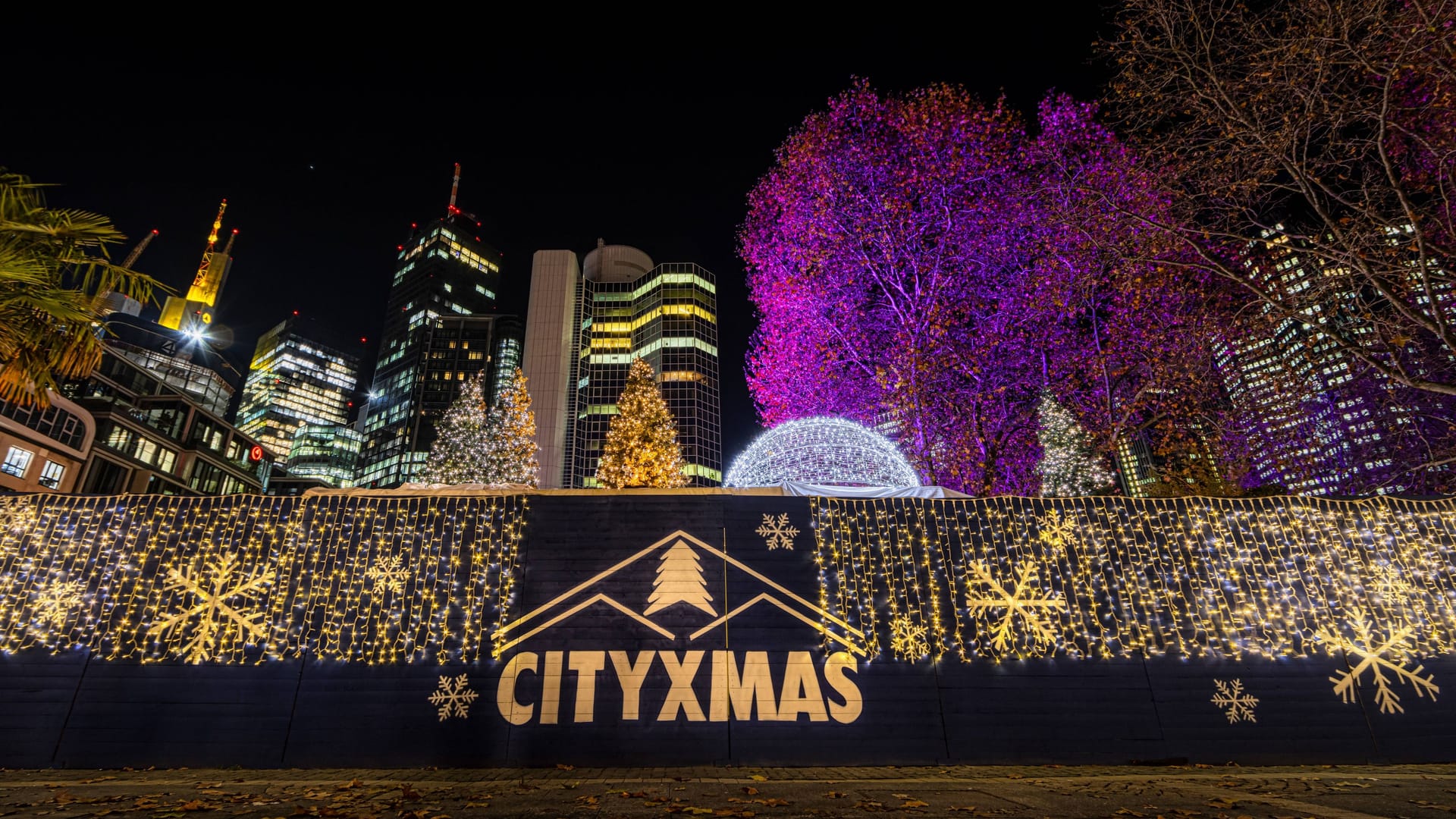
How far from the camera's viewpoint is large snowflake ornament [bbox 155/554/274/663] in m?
6.17

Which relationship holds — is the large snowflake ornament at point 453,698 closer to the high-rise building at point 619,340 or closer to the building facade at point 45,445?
the building facade at point 45,445

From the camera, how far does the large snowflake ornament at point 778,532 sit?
22.4 feet

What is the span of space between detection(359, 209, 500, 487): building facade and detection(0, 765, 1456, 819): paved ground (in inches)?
3354

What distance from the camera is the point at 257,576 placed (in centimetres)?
648

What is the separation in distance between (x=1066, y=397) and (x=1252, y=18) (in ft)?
24.5

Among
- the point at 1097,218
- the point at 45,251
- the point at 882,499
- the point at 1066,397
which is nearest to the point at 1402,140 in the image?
the point at 1097,218

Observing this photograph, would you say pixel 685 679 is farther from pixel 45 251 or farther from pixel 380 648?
pixel 45 251

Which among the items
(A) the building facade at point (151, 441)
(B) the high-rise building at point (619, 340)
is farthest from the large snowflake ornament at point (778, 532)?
(B) the high-rise building at point (619, 340)

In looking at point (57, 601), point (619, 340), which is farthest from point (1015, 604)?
point (619, 340)

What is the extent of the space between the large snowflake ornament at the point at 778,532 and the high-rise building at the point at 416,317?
3410 inches

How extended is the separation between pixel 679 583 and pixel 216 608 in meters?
4.97

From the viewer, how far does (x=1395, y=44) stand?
615cm

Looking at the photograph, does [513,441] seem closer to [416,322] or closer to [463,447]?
[463,447]

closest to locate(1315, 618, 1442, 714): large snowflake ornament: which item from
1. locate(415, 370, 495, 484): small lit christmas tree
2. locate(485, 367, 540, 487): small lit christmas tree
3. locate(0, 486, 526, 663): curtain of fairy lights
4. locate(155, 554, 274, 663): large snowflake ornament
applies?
locate(0, 486, 526, 663): curtain of fairy lights
